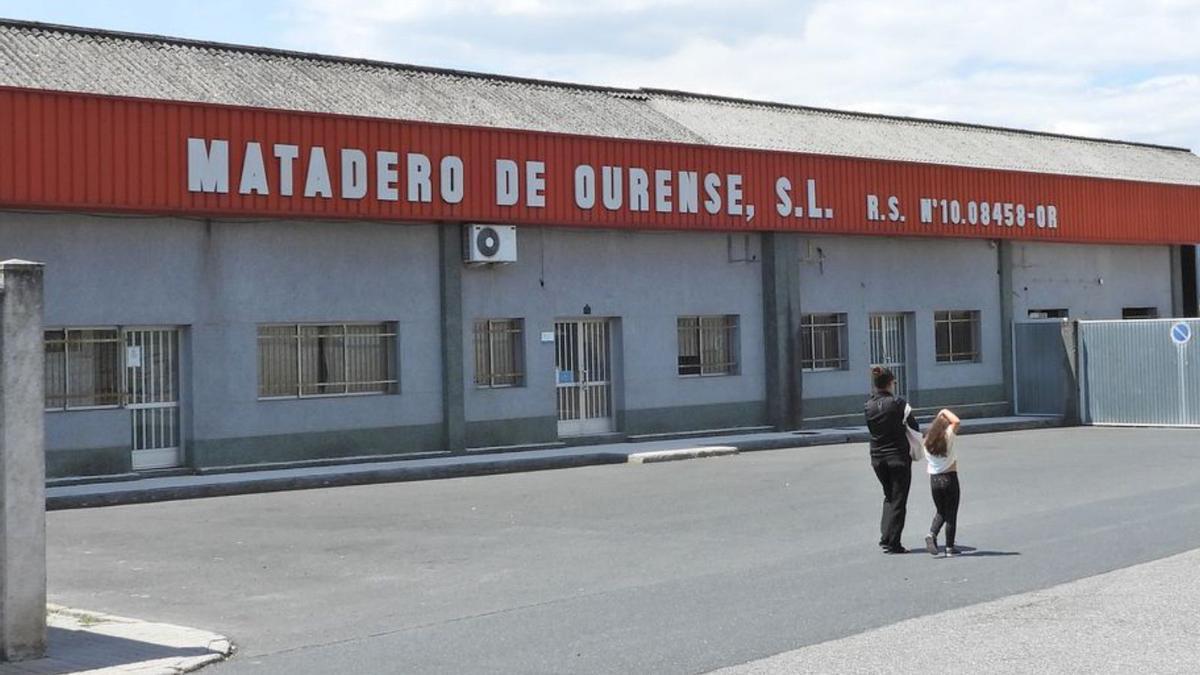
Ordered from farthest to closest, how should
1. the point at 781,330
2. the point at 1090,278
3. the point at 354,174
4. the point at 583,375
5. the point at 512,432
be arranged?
the point at 1090,278 → the point at 781,330 → the point at 583,375 → the point at 512,432 → the point at 354,174

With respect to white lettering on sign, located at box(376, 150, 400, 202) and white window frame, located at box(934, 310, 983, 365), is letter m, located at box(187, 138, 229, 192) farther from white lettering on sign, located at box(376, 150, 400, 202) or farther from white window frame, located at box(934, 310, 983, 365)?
white window frame, located at box(934, 310, 983, 365)

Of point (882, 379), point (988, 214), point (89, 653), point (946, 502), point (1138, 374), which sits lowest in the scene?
point (89, 653)

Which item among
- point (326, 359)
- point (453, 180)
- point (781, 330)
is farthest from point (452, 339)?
point (781, 330)

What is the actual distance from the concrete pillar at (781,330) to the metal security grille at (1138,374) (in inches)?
290

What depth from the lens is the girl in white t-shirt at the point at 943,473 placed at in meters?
12.8

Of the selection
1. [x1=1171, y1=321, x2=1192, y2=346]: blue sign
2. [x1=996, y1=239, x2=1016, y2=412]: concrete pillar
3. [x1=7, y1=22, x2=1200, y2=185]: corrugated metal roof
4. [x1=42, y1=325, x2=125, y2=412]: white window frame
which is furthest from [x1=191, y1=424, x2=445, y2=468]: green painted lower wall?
Result: [x1=996, y1=239, x2=1016, y2=412]: concrete pillar

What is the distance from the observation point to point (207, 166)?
70.1ft

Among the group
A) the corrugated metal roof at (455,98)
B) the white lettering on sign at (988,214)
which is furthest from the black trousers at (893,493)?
the white lettering on sign at (988,214)

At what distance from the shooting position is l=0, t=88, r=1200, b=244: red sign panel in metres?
20.2

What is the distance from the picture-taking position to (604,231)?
→ 2725cm

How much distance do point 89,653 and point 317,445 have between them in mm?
13928

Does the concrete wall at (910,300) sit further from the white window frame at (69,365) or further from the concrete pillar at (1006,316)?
the white window frame at (69,365)

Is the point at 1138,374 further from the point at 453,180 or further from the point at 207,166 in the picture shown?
the point at 207,166

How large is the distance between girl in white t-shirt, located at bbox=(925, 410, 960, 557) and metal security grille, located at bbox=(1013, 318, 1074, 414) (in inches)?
840
